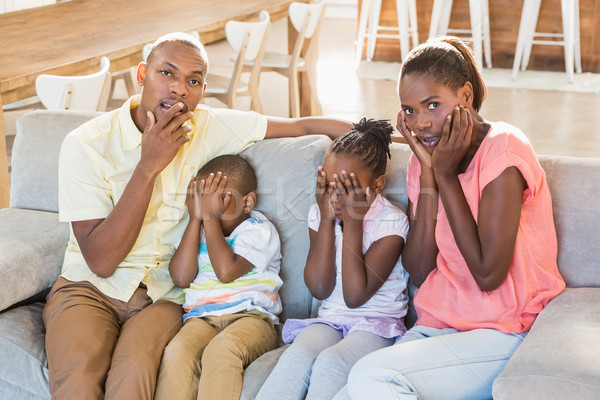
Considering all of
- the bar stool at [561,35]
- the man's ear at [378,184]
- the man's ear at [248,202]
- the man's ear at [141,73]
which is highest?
the man's ear at [141,73]

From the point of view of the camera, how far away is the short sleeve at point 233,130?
1.95m

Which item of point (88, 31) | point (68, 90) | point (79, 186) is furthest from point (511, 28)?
point (79, 186)

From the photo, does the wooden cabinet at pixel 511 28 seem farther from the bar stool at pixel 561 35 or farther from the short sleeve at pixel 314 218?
the short sleeve at pixel 314 218

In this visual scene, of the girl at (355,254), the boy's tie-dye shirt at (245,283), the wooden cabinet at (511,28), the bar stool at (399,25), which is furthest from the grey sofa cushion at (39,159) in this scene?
the wooden cabinet at (511,28)

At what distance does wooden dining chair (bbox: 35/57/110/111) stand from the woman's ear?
1612 millimetres

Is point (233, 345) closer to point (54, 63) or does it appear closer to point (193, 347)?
point (193, 347)

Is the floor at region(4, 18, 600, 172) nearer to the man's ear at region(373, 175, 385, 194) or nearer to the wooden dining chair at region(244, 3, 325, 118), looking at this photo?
the wooden dining chair at region(244, 3, 325, 118)

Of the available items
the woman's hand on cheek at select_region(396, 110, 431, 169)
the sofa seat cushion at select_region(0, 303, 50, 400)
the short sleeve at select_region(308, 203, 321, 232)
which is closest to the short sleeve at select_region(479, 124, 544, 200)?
the woman's hand on cheek at select_region(396, 110, 431, 169)

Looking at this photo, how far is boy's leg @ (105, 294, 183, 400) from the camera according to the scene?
1.53 meters

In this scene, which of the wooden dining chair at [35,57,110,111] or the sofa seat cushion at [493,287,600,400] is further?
the wooden dining chair at [35,57,110,111]

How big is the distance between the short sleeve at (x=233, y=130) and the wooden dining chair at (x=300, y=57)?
2.21m

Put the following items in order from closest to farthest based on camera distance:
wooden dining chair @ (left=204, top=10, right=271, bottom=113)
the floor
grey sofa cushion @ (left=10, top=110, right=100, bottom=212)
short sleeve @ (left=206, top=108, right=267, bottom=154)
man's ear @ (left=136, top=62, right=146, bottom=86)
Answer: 1. man's ear @ (left=136, top=62, right=146, bottom=86)
2. short sleeve @ (left=206, top=108, right=267, bottom=154)
3. grey sofa cushion @ (left=10, top=110, right=100, bottom=212)
4. wooden dining chair @ (left=204, top=10, right=271, bottom=113)
5. the floor

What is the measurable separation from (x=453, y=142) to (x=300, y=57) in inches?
125

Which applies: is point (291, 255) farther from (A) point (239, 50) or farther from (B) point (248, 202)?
(A) point (239, 50)
